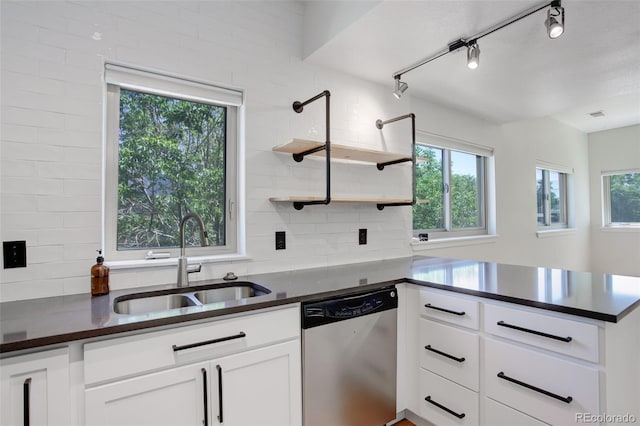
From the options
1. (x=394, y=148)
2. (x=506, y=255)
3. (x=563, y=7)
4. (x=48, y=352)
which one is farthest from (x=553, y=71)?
(x=48, y=352)

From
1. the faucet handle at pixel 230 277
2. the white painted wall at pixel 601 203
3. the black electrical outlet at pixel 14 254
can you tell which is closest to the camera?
the black electrical outlet at pixel 14 254

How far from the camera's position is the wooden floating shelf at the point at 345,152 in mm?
2082

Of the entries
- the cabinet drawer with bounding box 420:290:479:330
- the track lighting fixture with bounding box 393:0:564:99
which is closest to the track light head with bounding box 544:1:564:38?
the track lighting fixture with bounding box 393:0:564:99

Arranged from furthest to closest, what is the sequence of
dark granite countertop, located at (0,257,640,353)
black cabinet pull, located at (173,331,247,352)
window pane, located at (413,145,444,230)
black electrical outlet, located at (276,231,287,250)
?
window pane, located at (413,145,444,230)
black electrical outlet, located at (276,231,287,250)
black cabinet pull, located at (173,331,247,352)
dark granite countertop, located at (0,257,640,353)

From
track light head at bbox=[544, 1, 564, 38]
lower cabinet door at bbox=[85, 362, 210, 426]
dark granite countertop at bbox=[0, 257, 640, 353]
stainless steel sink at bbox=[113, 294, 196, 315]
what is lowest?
lower cabinet door at bbox=[85, 362, 210, 426]

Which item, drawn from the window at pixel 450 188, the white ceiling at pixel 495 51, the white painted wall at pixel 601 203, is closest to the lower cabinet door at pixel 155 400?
the white ceiling at pixel 495 51

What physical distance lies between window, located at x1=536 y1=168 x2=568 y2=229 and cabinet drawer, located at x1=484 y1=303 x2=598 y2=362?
376 centimetres

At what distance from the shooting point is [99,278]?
1594mm

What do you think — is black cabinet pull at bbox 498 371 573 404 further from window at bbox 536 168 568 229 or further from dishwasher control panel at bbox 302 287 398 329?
window at bbox 536 168 568 229

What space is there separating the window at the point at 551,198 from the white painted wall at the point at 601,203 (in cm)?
67

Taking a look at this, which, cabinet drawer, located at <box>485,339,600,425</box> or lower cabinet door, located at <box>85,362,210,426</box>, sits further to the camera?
cabinet drawer, located at <box>485,339,600,425</box>

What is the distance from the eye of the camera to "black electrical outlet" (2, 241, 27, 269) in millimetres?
1453

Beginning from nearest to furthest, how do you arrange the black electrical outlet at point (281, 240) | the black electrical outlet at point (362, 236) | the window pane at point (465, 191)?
the black electrical outlet at point (281, 240), the black electrical outlet at point (362, 236), the window pane at point (465, 191)

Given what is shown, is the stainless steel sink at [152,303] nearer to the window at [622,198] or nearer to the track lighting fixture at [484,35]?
the track lighting fixture at [484,35]
